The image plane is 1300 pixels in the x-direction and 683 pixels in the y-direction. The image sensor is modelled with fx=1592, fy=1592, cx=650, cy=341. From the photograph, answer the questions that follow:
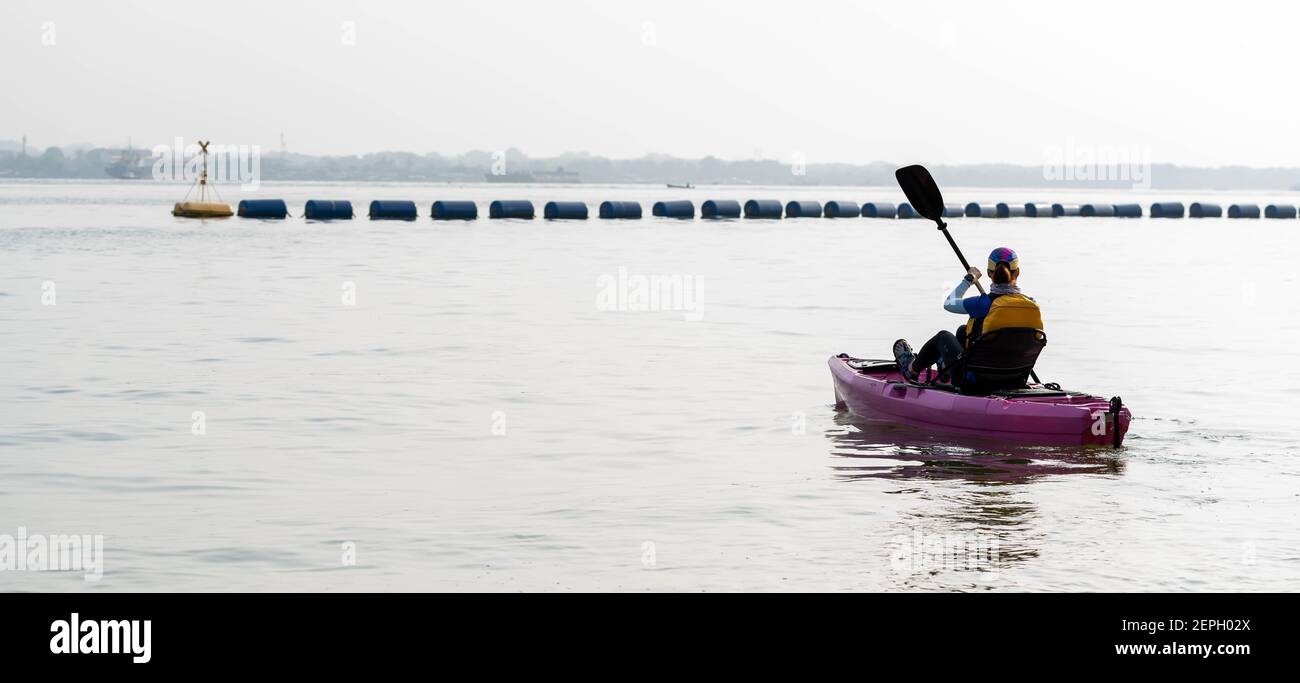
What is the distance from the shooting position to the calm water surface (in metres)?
12.0

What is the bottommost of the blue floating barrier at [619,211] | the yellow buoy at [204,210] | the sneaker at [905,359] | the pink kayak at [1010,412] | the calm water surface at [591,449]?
the calm water surface at [591,449]

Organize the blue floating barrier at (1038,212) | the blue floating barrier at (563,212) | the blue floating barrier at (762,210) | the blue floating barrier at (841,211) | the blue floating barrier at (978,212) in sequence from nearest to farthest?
the blue floating barrier at (563,212) → the blue floating barrier at (762,210) → the blue floating barrier at (841,211) → the blue floating barrier at (978,212) → the blue floating barrier at (1038,212)

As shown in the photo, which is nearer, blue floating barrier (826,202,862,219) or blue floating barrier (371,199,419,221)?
blue floating barrier (371,199,419,221)

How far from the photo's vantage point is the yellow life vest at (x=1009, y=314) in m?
16.9

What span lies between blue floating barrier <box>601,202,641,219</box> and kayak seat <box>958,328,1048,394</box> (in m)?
86.8

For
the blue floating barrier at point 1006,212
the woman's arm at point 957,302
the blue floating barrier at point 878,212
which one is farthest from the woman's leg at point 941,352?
the blue floating barrier at point 1006,212

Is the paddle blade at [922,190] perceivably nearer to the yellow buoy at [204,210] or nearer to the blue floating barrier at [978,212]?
the yellow buoy at [204,210]

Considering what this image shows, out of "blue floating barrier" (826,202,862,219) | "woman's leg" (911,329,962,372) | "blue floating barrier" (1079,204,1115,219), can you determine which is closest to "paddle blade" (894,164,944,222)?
"woman's leg" (911,329,962,372)

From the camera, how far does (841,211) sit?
119m

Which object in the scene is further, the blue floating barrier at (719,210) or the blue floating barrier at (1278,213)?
the blue floating barrier at (1278,213)

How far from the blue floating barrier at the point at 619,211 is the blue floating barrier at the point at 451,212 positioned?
9.94m

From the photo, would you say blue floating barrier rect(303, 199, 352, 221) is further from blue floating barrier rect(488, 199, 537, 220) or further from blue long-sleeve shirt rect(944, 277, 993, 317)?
blue long-sleeve shirt rect(944, 277, 993, 317)

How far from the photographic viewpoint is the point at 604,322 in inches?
1357

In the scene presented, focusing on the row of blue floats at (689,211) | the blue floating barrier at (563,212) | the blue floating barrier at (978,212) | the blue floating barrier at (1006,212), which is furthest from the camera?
the blue floating barrier at (1006,212)
